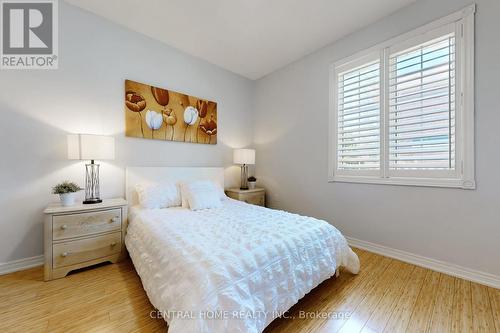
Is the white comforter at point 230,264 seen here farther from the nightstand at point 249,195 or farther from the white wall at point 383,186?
the nightstand at point 249,195

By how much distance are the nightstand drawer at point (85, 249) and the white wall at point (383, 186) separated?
2.38m

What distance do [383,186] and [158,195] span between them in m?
2.62

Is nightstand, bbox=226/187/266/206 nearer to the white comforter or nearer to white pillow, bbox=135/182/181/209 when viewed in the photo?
white pillow, bbox=135/182/181/209

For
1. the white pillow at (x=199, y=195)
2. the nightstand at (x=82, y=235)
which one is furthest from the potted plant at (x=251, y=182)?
the nightstand at (x=82, y=235)

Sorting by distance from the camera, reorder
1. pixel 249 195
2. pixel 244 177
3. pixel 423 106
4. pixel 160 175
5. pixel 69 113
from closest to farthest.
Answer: pixel 423 106 < pixel 69 113 < pixel 160 175 < pixel 249 195 < pixel 244 177

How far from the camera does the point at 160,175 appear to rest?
2768 millimetres

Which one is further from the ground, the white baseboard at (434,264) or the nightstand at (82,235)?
the nightstand at (82,235)

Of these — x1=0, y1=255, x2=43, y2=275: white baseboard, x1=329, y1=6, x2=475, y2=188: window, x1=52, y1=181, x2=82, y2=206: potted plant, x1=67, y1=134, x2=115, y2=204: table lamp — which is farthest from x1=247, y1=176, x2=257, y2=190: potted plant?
x1=0, y1=255, x2=43, y2=275: white baseboard

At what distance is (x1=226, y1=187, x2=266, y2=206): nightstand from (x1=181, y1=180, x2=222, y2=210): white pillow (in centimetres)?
64

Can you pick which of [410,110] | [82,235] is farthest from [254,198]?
[410,110]

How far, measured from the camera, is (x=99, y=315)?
141cm

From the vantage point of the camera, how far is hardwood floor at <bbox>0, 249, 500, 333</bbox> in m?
1.33

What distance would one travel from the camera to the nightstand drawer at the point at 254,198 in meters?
3.34

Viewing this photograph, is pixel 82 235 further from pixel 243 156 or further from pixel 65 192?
pixel 243 156
